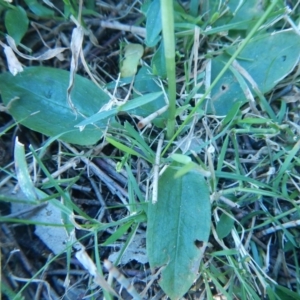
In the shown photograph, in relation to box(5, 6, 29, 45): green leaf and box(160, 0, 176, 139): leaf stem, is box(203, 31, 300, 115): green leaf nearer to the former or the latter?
box(160, 0, 176, 139): leaf stem

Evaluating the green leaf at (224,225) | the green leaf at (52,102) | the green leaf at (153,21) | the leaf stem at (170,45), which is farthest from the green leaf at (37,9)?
the green leaf at (224,225)

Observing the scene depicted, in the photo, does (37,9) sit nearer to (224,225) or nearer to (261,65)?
(261,65)

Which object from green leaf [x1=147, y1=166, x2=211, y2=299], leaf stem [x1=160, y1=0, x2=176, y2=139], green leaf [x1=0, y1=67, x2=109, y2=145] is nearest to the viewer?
leaf stem [x1=160, y1=0, x2=176, y2=139]

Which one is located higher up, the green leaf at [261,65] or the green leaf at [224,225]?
the green leaf at [261,65]

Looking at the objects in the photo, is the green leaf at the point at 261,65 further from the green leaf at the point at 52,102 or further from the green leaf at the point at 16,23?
the green leaf at the point at 16,23

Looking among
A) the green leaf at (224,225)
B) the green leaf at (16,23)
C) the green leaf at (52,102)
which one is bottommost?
the green leaf at (224,225)

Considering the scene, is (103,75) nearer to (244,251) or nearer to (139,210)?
(139,210)

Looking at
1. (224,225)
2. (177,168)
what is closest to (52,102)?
(177,168)

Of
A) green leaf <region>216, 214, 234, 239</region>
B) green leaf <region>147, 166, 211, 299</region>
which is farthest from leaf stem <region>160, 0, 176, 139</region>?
green leaf <region>216, 214, 234, 239</region>
